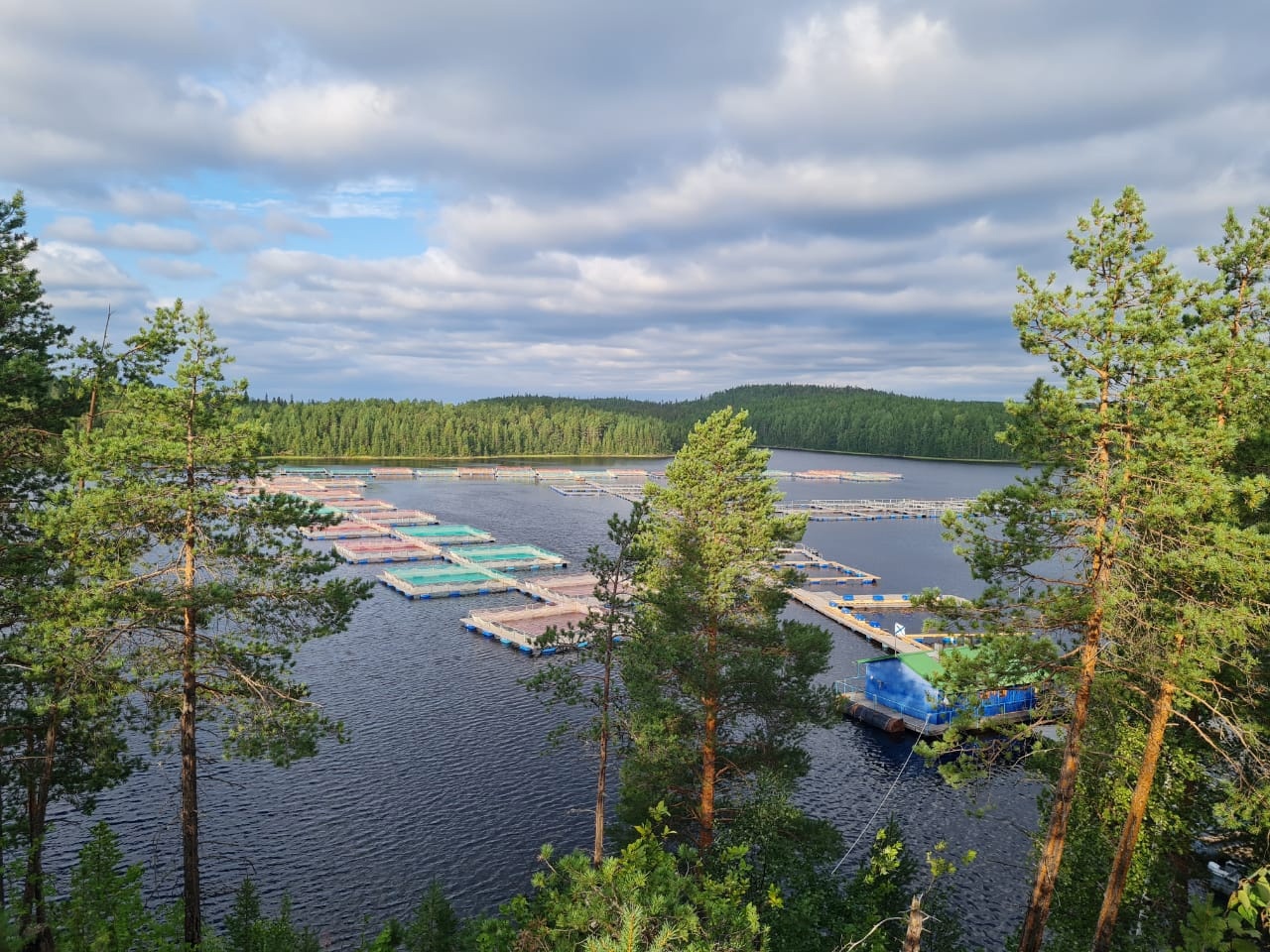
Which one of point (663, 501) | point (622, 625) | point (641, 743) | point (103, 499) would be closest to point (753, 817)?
point (641, 743)

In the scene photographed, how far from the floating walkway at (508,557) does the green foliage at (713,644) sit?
54247 millimetres

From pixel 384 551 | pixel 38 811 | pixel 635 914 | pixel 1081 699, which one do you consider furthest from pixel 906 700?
pixel 384 551

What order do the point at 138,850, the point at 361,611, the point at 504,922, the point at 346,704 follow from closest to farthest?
the point at 504,922, the point at 138,850, the point at 346,704, the point at 361,611

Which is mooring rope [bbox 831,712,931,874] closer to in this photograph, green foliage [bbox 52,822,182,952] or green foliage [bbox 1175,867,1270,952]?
green foliage [bbox 52,822,182,952]

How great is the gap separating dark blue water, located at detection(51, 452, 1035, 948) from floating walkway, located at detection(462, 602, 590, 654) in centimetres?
233

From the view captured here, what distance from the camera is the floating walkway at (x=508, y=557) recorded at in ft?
251

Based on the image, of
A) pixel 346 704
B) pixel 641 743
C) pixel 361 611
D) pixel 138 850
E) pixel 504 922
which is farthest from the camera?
pixel 361 611

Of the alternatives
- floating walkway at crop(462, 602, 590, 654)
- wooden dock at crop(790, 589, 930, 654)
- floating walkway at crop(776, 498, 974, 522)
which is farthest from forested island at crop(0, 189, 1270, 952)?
floating walkway at crop(776, 498, 974, 522)

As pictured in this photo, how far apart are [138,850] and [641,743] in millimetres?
20389

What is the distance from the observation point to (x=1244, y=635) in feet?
38.3

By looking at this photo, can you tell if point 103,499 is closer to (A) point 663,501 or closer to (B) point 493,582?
(A) point 663,501

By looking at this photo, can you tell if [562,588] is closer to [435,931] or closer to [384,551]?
[384,551]

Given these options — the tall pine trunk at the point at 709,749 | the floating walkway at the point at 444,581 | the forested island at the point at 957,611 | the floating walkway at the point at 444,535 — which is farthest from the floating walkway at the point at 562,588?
the forested island at the point at 957,611

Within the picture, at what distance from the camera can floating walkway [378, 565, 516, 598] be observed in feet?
217
